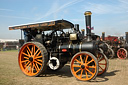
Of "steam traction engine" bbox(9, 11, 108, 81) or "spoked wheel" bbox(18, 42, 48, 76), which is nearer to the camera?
"steam traction engine" bbox(9, 11, 108, 81)

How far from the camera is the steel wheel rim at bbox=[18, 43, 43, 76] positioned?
5.97 meters

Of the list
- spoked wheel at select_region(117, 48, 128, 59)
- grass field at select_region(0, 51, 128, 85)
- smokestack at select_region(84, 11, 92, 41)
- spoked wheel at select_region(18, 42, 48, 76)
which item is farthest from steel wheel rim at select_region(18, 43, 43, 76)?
spoked wheel at select_region(117, 48, 128, 59)

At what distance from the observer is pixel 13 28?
22.1 feet

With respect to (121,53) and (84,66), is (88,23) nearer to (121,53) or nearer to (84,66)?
(84,66)

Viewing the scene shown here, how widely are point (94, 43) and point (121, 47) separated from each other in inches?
398

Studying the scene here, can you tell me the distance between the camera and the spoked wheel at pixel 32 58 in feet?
18.8

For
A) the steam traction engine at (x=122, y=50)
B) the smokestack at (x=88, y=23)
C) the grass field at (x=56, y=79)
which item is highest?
the smokestack at (x=88, y=23)

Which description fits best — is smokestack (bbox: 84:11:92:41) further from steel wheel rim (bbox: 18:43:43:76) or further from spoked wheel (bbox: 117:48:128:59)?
spoked wheel (bbox: 117:48:128:59)

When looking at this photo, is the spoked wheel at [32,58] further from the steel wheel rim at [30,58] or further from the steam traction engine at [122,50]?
the steam traction engine at [122,50]

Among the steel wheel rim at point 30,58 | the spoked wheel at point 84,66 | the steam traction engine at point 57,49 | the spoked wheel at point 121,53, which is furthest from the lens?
the spoked wheel at point 121,53

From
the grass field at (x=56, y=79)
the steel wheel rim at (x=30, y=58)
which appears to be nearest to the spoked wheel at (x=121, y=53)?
the grass field at (x=56, y=79)

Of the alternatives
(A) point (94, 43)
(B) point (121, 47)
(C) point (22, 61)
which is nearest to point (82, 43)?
(A) point (94, 43)

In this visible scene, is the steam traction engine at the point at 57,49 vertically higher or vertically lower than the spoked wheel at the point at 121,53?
higher

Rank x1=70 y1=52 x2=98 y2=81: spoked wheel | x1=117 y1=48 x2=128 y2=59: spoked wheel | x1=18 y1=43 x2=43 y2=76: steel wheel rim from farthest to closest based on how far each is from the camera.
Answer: x1=117 y1=48 x2=128 y2=59: spoked wheel, x1=18 y1=43 x2=43 y2=76: steel wheel rim, x1=70 y1=52 x2=98 y2=81: spoked wheel
